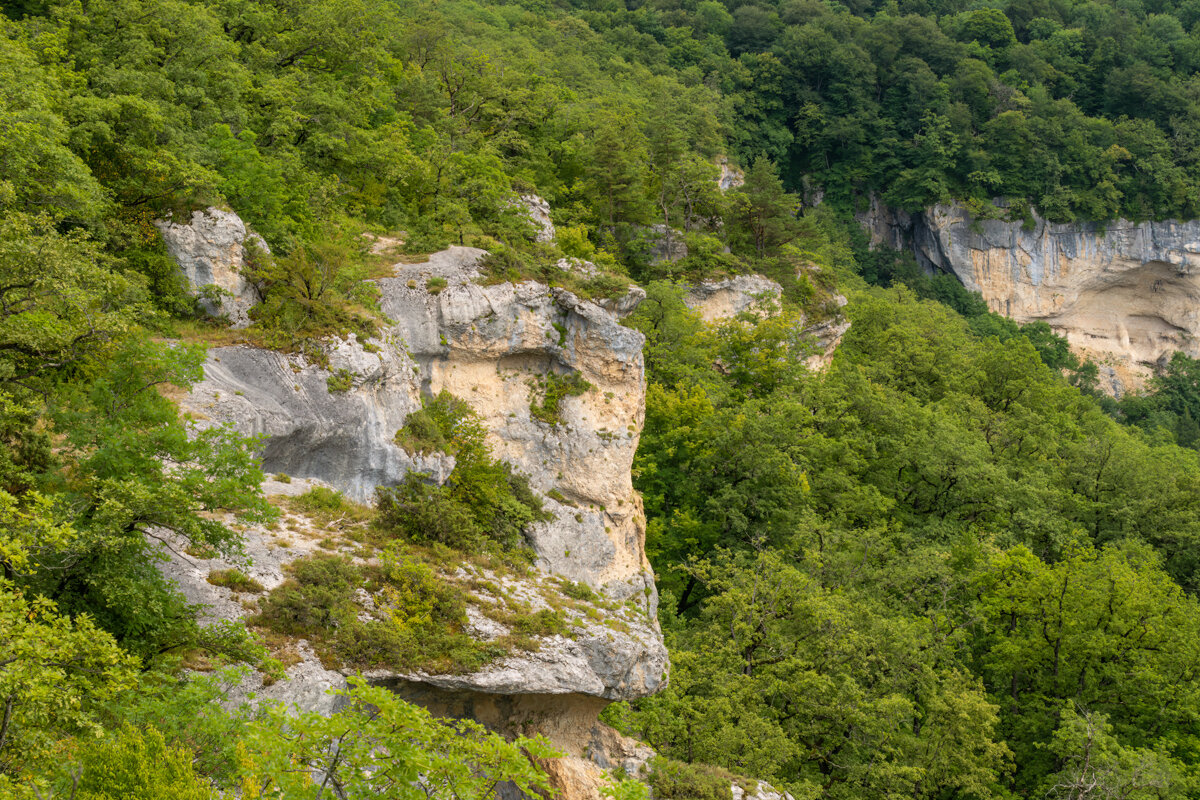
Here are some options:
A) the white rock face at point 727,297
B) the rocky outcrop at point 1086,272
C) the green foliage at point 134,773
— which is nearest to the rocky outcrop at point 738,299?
the white rock face at point 727,297

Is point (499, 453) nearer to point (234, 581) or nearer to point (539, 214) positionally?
point (234, 581)

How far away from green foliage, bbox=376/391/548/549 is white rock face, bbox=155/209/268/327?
13.3 ft

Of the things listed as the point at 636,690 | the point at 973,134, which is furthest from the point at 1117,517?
the point at 973,134

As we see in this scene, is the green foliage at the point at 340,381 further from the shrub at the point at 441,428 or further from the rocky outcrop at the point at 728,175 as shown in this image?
the rocky outcrop at the point at 728,175

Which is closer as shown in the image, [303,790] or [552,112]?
[303,790]

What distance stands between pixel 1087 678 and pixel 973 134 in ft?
190

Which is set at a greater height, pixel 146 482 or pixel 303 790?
pixel 146 482

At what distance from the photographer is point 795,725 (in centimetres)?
1902

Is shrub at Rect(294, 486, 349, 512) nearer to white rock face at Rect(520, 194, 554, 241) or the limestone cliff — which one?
the limestone cliff

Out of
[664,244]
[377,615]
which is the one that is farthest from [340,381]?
[664,244]

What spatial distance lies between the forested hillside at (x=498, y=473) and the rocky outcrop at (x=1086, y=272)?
54.6 ft

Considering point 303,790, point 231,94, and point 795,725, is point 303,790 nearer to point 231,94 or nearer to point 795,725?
point 795,725

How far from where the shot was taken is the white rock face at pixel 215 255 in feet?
54.5

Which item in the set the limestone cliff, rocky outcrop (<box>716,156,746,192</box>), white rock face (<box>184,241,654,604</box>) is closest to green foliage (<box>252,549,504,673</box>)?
the limestone cliff
